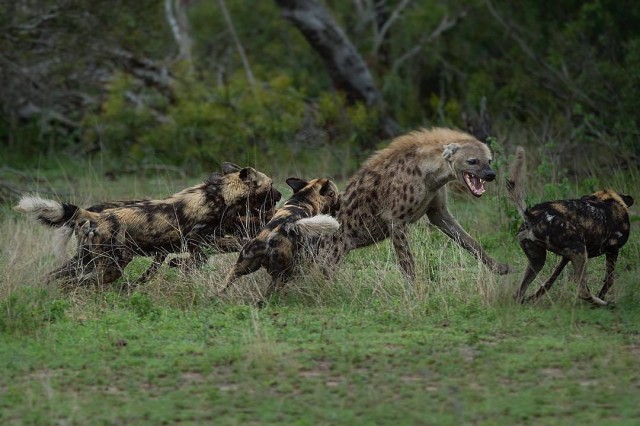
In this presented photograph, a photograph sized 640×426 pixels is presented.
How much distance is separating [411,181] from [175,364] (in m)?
3.18

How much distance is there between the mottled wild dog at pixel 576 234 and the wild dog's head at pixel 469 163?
0.90 meters

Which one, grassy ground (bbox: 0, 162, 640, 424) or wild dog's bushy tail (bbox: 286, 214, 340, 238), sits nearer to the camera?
grassy ground (bbox: 0, 162, 640, 424)

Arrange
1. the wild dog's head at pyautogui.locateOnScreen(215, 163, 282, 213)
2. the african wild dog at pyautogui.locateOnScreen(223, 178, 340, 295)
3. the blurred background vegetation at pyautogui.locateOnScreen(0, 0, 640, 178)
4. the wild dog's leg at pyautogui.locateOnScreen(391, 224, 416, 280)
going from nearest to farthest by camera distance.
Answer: the african wild dog at pyautogui.locateOnScreen(223, 178, 340, 295), the wild dog's leg at pyautogui.locateOnScreen(391, 224, 416, 280), the wild dog's head at pyautogui.locateOnScreen(215, 163, 282, 213), the blurred background vegetation at pyautogui.locateOnScreen(0, 0, 640, 178)

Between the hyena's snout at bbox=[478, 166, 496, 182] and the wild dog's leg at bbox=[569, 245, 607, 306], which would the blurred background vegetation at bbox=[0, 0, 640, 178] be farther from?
the wild dog's leg at bbox=[569, 245, 607, 306]

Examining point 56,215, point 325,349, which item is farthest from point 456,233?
point 56,215

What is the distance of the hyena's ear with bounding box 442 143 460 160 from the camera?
9.38 m

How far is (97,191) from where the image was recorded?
13133 millimetres

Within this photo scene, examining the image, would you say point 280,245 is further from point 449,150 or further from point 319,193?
point 449,150

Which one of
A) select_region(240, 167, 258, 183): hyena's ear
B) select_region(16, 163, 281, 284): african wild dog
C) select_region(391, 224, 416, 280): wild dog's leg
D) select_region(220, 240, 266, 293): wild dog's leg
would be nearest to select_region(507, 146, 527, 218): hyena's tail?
select_region(391, 224, 416, 280): wild dog's leg

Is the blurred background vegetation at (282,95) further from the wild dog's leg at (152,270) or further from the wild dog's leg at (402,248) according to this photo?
the wild dog's leg at (152,270)

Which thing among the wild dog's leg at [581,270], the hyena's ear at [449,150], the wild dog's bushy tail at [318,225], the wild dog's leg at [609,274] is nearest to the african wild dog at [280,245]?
the wild dog's bushy tail at [318,225]


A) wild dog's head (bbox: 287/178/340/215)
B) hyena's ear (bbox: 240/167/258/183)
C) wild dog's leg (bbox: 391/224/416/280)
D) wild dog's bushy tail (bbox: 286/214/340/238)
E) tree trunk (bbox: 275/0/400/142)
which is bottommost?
wild dog's leg (bbox: 391/224/416/280)

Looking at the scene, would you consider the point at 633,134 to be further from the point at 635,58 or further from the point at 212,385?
the point at 212,385

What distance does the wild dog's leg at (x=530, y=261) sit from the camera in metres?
8.23
